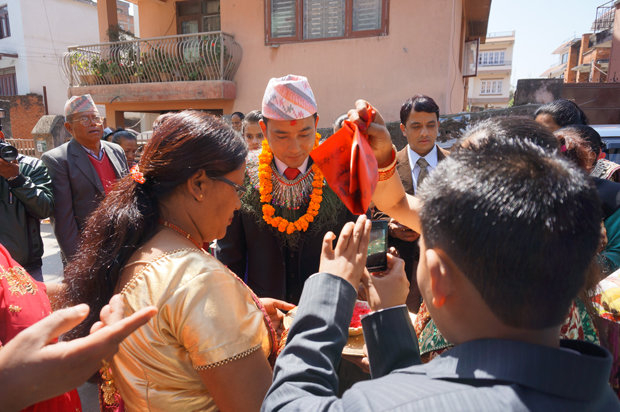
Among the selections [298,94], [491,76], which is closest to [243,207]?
[298,94]

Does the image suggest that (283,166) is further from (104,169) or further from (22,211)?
(104,169)

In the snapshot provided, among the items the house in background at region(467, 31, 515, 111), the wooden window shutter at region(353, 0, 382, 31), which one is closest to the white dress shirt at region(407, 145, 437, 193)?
the wooden window shutter at region(353, 0, 382, 31)

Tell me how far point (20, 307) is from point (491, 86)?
2170 inches

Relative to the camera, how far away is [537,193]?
74cm

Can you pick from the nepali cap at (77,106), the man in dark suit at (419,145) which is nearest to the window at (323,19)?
the man in dark suit at (419,145)

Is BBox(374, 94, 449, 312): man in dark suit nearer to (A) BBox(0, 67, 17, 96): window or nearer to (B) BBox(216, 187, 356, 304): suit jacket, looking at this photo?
(B) BBox(216, 187, 356, 304): suit jacket

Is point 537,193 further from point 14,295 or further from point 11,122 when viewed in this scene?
point 11,122

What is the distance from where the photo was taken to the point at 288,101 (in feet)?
7.47

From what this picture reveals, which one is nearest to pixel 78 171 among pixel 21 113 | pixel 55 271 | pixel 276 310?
pixel 55 271

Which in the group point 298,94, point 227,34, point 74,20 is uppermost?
point 74,20

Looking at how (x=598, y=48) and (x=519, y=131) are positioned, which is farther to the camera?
(x=598, y=48)

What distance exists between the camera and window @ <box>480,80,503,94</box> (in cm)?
4853

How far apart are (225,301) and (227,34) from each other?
8944 millimetres

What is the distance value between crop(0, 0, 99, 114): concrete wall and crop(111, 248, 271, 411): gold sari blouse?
22.2 m
